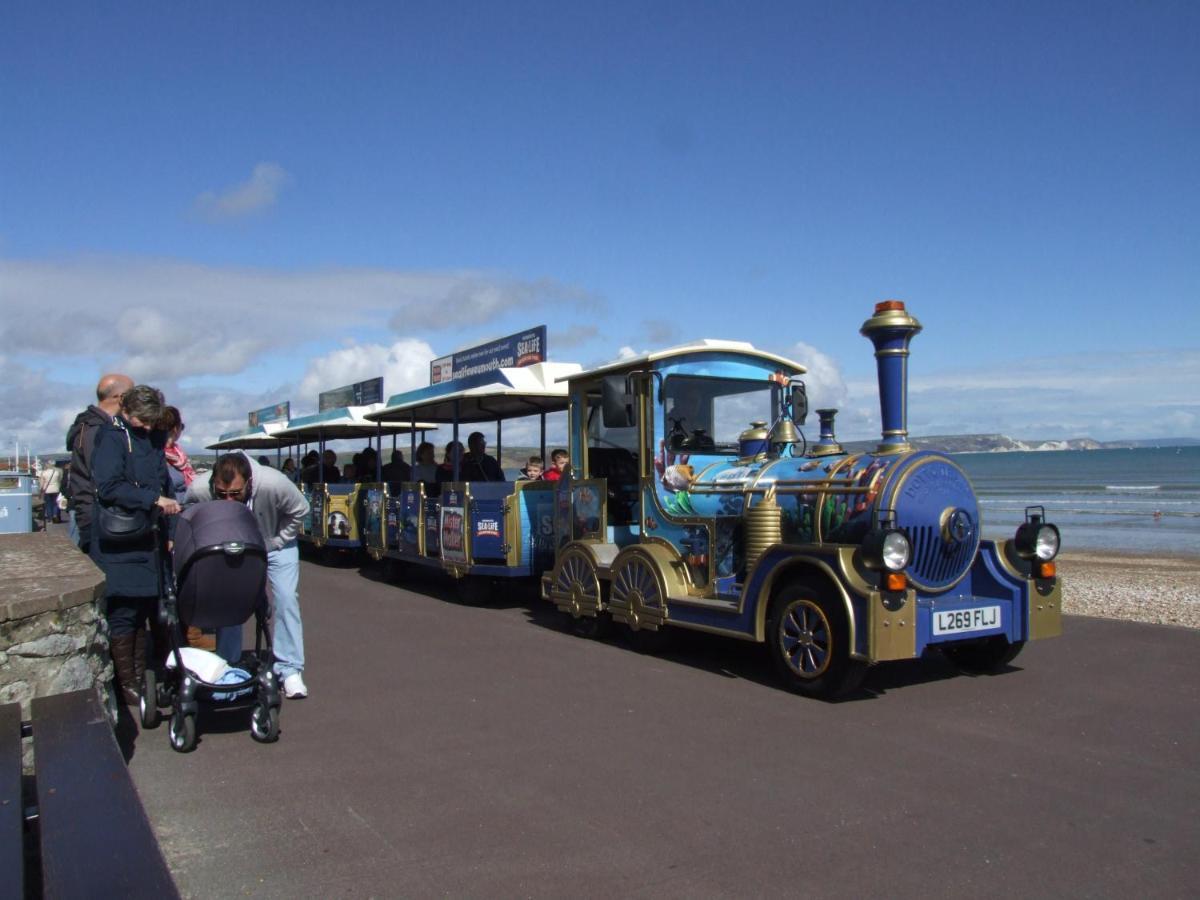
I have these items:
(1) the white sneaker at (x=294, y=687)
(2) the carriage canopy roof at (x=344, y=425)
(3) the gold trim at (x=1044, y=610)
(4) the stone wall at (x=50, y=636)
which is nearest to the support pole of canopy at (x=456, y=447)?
(2) the carriage canopy roof at (x=344, y=425)

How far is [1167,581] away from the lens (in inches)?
550

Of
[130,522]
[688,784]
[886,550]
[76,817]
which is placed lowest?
[688,784]

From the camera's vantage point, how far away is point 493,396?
453 inches

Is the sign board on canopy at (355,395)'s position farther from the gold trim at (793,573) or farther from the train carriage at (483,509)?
the gold trim at (793,573)

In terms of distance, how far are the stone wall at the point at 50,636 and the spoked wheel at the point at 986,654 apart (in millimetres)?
5670

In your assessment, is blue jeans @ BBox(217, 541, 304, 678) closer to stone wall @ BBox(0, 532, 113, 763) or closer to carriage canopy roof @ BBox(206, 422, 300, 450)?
stone wall @ BBox(0, 532, 113, 763)

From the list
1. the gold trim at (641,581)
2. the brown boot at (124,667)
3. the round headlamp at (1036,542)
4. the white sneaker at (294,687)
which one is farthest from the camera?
the gold trim at (641,581)

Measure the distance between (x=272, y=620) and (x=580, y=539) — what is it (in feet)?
11.6

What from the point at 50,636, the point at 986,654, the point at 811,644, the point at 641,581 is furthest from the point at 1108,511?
the point at 50,636

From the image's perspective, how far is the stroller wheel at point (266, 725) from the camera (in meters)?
5.44

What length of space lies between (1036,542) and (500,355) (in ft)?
24.7

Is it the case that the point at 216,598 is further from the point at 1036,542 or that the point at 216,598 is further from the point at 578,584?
the point at 1036,542

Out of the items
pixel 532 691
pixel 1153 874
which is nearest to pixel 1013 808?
pixel 1153 874

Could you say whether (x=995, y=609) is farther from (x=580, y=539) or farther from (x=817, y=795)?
(x=580, y=539)
